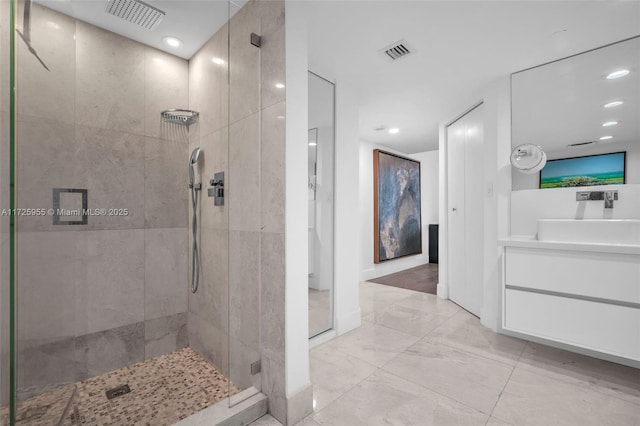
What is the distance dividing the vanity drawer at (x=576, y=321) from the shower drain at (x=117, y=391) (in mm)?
2600

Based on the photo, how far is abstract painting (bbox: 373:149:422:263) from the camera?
4.71 metres

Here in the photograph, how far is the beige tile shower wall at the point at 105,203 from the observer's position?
115 centimetres

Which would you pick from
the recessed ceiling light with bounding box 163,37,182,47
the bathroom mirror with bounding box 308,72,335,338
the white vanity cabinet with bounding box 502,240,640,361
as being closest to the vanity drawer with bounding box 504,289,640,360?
the white vanity cabinet with bounding box 502,240,640,361

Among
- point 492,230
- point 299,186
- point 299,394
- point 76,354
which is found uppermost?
point 299,186

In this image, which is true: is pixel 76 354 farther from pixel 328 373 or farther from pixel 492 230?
pixel 492 230

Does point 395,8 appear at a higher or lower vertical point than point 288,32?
higher

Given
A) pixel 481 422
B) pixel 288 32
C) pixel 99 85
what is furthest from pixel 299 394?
pixel 99 85

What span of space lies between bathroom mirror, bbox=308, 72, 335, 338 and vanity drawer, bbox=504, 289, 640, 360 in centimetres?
140

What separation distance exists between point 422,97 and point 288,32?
6.74ft

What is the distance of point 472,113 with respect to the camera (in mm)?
3109

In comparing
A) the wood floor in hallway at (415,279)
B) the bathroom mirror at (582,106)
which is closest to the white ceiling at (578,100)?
the bathroom mirror at (582,106)

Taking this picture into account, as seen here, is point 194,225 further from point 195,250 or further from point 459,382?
point 459,382

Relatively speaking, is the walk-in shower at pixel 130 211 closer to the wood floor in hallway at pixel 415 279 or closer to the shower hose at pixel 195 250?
the shower hose at pixel 195 250

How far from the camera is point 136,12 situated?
5.64ft
